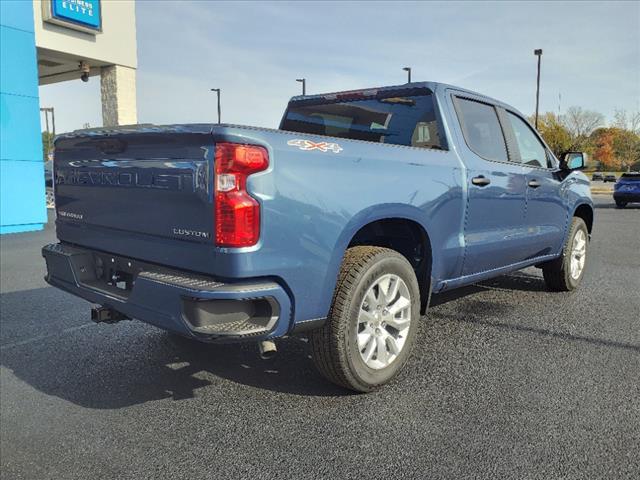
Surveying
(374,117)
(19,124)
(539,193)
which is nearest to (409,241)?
(374,117)

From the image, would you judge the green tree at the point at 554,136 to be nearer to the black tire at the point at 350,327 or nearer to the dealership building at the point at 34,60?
the dealership building at the point at 34,60

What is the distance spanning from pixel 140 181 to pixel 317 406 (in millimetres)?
1603

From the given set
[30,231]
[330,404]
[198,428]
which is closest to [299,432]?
[330,404]

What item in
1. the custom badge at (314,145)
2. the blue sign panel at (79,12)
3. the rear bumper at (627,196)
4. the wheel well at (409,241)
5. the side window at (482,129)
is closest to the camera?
the custom badge at (314,145)

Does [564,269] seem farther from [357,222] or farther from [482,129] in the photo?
[357,222]

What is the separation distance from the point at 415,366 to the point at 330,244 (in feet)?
4.35

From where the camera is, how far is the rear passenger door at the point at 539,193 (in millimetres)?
4793

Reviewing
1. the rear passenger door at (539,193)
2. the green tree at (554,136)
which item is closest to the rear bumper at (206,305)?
the rear passenger door at (539,193)

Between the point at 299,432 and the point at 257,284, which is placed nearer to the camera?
the point at 257,284

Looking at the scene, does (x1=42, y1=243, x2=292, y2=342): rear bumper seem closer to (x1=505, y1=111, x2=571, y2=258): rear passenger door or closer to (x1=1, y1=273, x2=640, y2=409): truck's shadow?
(x1=1, y1=273, x2=640, y2=409): truck's shadow

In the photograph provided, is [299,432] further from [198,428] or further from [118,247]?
[118,247]

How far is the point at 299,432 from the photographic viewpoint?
→ 279 centimetres

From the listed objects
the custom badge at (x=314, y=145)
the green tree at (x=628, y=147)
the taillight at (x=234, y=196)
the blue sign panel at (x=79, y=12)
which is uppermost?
the blue sign panel at (x=79, y=12)

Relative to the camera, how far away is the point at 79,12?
13.6 metres
